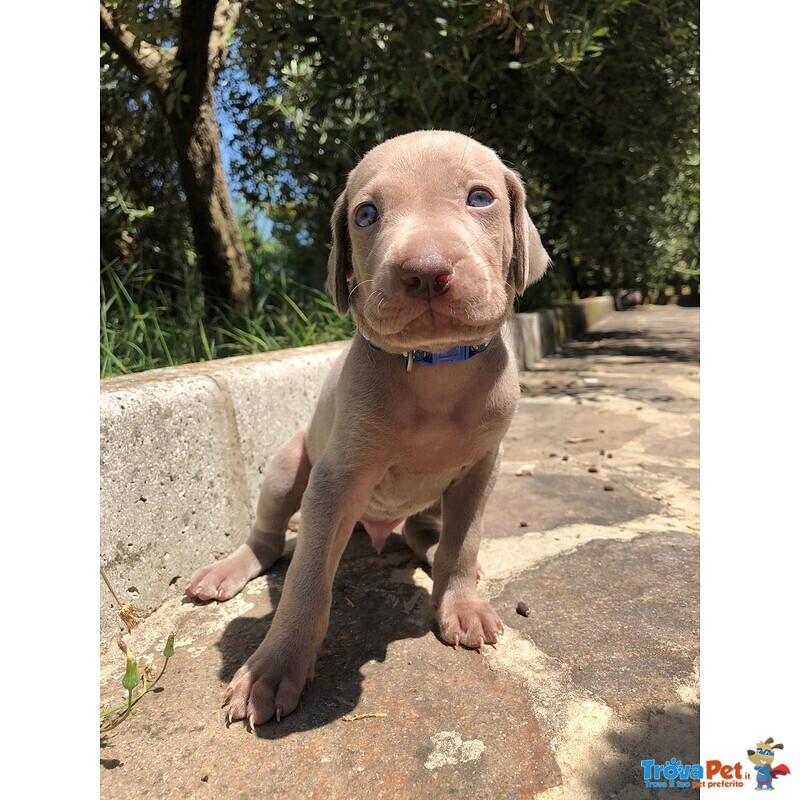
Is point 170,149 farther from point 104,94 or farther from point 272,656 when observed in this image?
point 272,656

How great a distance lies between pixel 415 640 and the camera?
7.25 feet

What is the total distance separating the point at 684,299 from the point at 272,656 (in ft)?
67.4

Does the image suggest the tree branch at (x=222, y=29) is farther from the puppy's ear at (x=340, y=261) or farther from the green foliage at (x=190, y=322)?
the puppy's ear at (x=340, y=261)

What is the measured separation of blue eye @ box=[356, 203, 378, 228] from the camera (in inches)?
77.8

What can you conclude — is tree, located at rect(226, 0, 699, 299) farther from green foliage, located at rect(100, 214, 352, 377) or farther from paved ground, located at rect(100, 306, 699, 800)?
paved ground, located at rect(100, 306, 699, 800)

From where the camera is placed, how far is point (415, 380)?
2086 millimetres

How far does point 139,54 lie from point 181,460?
3382mm

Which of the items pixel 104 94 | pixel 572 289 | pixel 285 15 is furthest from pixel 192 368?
pixel 572 289

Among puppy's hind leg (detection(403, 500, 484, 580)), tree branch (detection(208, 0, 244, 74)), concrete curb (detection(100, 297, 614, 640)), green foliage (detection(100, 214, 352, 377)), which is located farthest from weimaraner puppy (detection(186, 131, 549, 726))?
Result: tree branch (detection(208, 0, 244, 74))

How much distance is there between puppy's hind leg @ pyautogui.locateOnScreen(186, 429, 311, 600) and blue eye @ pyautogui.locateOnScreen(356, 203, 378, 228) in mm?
1051

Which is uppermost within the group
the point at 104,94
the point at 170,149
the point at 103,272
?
the point at 104,94

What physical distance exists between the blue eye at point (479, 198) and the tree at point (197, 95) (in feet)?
9.46
